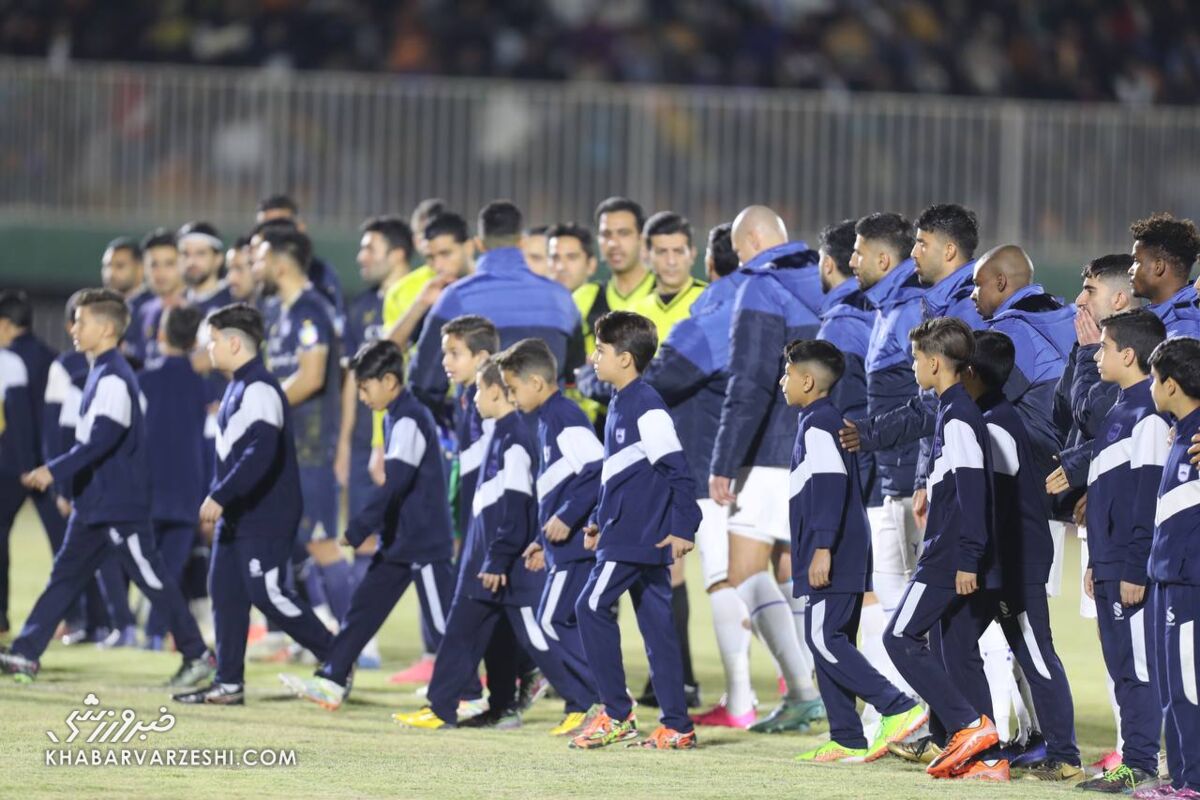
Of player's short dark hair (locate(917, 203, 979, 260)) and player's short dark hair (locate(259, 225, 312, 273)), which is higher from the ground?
player's short dark hair (locate(259, 225, 312, 273))

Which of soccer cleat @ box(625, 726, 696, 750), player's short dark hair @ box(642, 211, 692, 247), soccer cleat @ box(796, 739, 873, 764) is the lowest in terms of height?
soccer cleat @ box(796, 739, 873, 764)

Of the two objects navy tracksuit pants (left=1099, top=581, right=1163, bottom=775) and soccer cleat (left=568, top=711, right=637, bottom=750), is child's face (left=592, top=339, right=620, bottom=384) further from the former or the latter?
navy tracksuit pants (left=1099, top=581, right=1163, bottom=775)

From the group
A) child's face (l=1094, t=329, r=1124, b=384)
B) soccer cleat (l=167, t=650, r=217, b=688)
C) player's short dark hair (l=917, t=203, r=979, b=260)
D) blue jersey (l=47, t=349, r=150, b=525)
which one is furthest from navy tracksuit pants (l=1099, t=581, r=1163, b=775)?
blue jersey (l=47, t=349, r=150, b=525)

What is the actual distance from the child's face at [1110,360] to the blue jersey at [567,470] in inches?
80.9

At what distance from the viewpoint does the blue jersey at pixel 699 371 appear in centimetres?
860

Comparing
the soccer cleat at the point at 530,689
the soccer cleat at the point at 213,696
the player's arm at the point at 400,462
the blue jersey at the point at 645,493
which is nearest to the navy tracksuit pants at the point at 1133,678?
the blue jersey at the point at 645,493

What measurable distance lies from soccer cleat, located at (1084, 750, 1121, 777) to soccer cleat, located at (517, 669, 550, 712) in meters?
2.31

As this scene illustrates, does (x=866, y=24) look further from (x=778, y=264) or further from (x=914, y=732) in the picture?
(x=914, y=732)

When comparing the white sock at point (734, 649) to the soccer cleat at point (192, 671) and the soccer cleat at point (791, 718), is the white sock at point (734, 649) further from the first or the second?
the soccer cleat at point (192, 671)

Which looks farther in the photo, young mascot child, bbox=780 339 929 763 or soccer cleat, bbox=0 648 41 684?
soccer cleat, bbox=0 648 41 684

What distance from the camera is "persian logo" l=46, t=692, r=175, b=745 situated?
7.21m

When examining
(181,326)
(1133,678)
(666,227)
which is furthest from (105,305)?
(1133,678)

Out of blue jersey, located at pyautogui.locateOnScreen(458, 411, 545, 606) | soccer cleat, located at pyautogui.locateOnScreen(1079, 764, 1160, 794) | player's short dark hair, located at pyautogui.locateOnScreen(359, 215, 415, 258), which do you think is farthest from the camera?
player's short dark hair, located at pyautogui.locateOnScreen(359, 215, 415, 258)

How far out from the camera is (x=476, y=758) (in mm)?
7164
